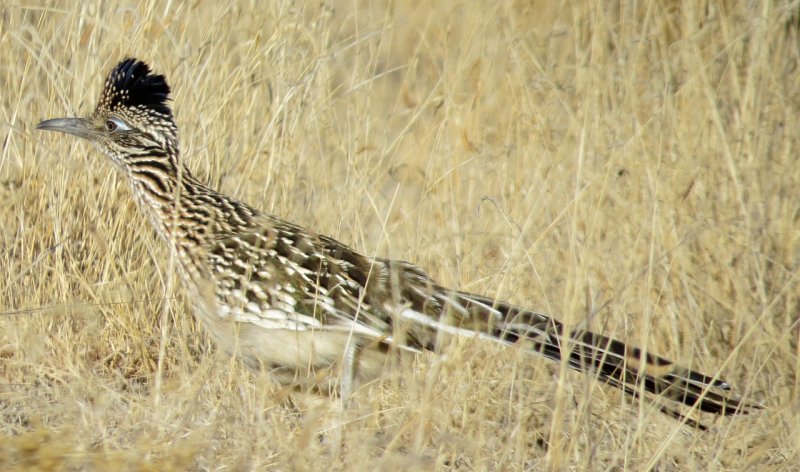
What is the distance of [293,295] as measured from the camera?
14.2 feet

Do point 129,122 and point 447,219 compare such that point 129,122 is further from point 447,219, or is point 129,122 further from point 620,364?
point 620,364

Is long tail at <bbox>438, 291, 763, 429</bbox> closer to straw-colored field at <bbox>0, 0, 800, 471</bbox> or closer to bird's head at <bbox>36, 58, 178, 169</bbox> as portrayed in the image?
straw-colored field at <bbox>0, 0, 800, 471</bbox>

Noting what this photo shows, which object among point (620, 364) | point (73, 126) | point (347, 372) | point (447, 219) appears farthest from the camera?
point (447, 219)

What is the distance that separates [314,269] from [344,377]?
1.44ft

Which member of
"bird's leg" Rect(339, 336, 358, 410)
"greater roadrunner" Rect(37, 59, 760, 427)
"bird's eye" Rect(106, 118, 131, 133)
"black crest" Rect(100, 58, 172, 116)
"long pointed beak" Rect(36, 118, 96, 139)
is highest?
"black crest" Rect(100, 58, 172, 116)

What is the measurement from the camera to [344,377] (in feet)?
13.9

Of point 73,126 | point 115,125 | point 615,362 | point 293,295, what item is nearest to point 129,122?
point 115,125

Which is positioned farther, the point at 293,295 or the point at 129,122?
the point at 129,122

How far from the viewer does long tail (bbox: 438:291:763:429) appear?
371 centimetres

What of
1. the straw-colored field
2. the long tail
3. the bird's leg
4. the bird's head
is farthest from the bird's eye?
the long tail

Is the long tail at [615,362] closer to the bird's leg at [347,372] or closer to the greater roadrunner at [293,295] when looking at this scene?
the greater roadrunner at [293,295]

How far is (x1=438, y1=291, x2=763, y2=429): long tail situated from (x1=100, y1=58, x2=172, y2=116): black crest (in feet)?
5.02

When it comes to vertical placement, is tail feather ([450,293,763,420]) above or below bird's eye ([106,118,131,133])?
below

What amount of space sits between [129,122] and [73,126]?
8.8 inches
